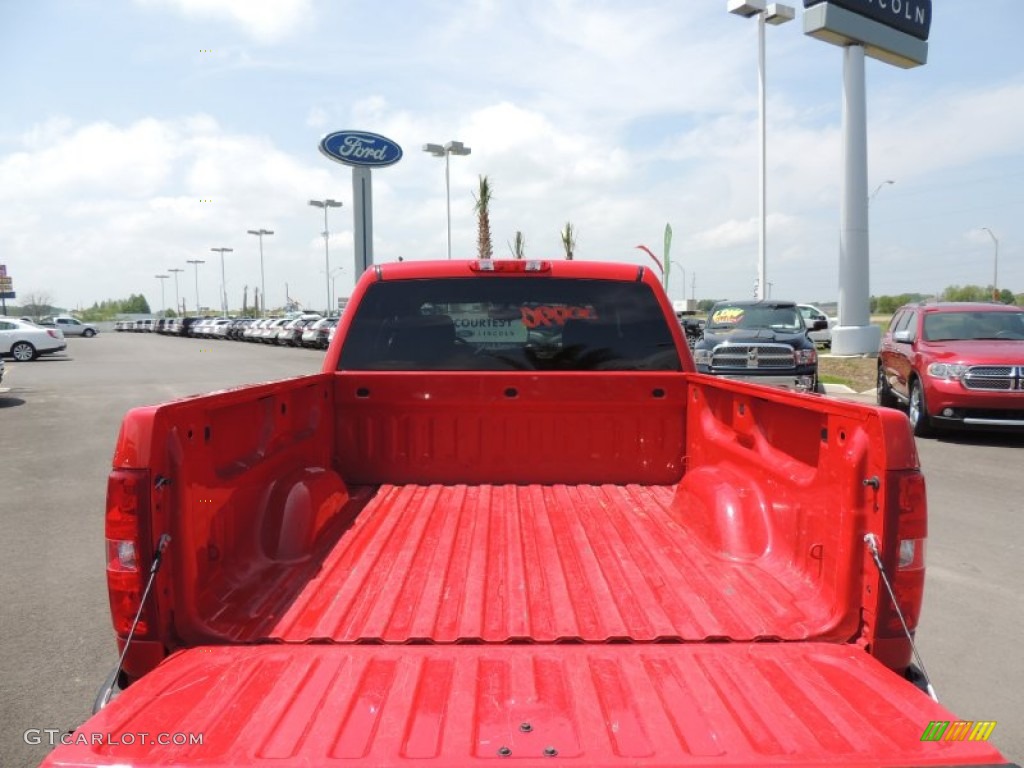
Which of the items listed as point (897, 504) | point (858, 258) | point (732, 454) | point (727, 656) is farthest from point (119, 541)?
point (858, 258)

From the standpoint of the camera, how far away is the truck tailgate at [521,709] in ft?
5.99

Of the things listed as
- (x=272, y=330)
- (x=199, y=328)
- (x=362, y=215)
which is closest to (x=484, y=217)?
(x=362, y=215)

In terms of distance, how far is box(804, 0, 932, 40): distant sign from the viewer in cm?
2516

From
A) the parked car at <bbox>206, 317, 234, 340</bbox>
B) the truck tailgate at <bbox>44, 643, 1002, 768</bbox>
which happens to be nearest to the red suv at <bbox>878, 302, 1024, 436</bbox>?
the truck tailgate at <bbox>44, 643, 1002, 768</bbox>

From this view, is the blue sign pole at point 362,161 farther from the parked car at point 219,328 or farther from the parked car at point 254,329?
the parked car at point 219,328

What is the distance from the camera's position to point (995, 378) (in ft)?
34.4

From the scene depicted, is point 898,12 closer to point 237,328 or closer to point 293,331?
point 293,331

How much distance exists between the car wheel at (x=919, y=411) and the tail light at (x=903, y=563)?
9602 millimetres

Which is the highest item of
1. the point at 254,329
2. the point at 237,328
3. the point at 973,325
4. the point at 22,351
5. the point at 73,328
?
the point at 73,328

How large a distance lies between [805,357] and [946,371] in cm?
447

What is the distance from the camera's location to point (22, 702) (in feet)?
12.1

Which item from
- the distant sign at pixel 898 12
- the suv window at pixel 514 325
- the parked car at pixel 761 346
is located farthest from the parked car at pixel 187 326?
the suv window at pixel 514 325

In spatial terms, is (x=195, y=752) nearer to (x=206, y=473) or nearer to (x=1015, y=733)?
(x=206, y=473)

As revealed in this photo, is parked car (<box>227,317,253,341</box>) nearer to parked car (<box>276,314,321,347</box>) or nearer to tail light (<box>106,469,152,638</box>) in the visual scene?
parked car (<box>276,314,321,347</box>)
